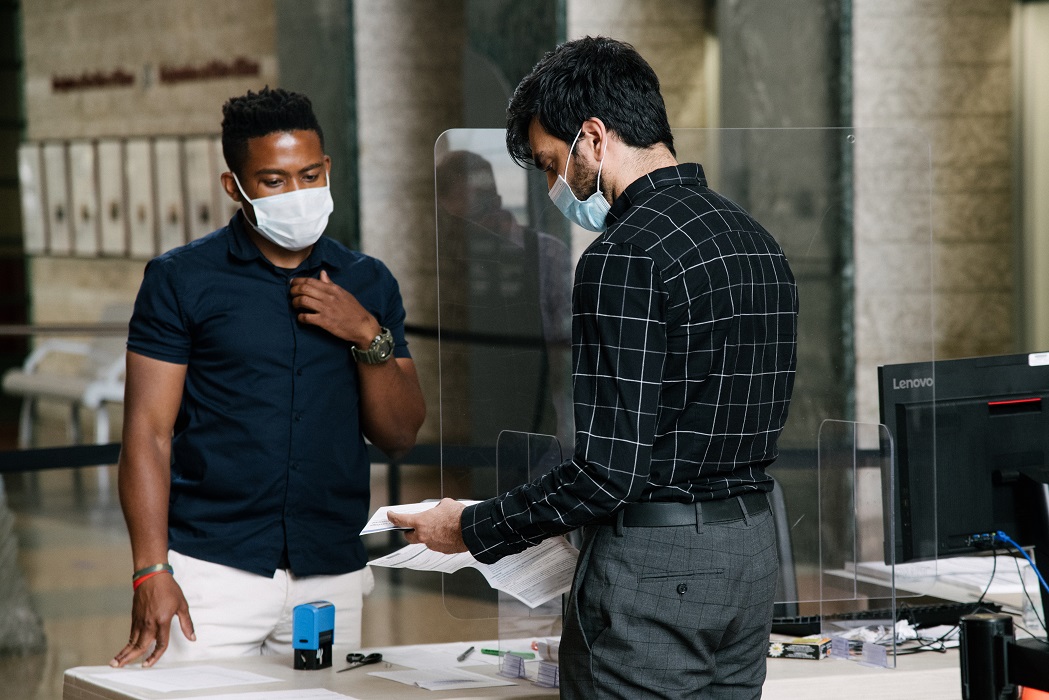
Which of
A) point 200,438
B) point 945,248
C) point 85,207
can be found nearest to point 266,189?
point 200,438

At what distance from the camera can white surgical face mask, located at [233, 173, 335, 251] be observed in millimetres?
2400

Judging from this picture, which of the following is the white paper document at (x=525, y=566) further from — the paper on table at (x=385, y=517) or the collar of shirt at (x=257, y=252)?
the collar of shirt at (x=257, y=252)

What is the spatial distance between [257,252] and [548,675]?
95 cm

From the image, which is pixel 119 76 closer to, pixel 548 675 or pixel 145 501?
pixel 145 501

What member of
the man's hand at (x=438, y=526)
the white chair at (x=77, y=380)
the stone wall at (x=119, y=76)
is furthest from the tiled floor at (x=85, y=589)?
the stone wall at (x=119, y=76)

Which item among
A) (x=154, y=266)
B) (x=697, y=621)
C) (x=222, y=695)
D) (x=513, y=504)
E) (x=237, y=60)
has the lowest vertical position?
(x=222, y=695)

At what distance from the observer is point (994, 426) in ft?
7.80

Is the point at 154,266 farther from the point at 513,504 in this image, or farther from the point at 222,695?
the point at 513,504

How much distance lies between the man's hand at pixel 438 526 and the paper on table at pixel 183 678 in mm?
484

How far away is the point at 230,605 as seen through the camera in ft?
7.72

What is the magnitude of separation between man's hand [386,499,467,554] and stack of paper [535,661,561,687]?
1.34 feet

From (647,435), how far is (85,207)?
8.51m

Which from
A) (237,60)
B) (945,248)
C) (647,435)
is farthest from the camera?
(237,60)

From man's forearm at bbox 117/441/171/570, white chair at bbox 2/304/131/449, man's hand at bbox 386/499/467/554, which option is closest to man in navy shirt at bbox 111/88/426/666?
man's forearm at bbox 117/441/171/570
